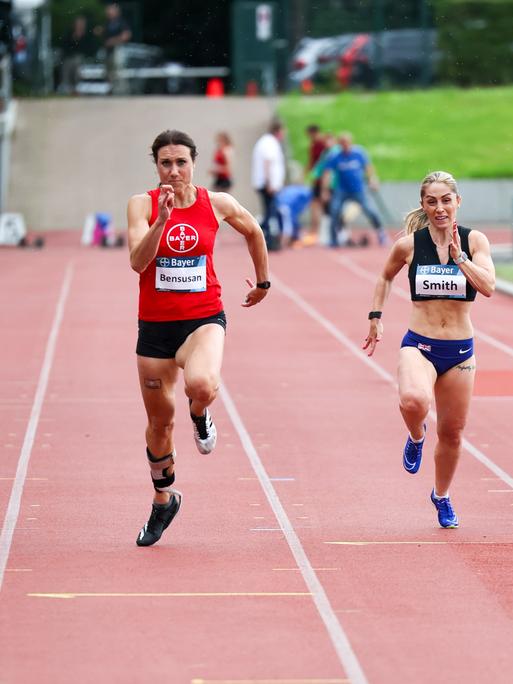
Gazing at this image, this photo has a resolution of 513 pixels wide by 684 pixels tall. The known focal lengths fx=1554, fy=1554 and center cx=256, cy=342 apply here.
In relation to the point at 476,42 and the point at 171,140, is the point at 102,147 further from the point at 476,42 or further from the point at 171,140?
the point at 171,140

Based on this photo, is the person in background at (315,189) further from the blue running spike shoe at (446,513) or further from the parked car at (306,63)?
the blue running spike shoe at (446,513)

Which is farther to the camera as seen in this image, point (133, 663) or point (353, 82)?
point (353, 82)

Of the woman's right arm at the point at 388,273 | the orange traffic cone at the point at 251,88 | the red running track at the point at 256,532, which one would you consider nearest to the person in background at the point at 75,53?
the orange traffic cone at the point at 251,88

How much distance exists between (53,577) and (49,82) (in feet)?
109

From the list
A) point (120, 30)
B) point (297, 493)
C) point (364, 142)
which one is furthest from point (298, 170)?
point (297, 493)

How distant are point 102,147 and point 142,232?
92.6 feet

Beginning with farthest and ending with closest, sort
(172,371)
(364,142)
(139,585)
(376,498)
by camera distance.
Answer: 1. (364,142)
2. (376,498)
3. (172,371)
4. (139,585)

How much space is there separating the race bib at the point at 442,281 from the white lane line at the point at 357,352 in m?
2.11

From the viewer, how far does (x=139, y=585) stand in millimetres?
7289

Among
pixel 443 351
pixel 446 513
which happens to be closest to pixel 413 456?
pixel 446 513

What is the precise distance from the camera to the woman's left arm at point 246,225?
7.91 metres

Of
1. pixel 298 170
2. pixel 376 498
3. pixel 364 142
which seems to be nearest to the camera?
pixel 376 498

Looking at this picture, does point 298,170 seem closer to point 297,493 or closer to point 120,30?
point 120,30

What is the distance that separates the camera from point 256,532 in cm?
855
